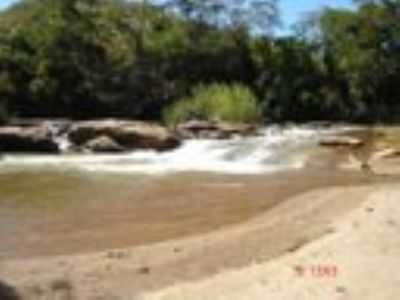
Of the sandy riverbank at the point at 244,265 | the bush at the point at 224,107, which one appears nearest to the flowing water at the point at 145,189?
the sandy riverbank at the point at 244,265

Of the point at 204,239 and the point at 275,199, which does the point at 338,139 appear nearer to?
the point at 275,199

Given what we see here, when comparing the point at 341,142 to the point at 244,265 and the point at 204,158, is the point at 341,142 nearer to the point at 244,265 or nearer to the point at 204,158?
the point at 204,158

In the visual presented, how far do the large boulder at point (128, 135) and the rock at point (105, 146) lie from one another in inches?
7.4

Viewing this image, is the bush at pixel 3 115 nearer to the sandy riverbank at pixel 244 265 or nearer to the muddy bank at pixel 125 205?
the muddy bank at pixel 125 205

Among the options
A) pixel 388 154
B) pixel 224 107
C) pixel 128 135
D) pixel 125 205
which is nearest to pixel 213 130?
pixel 128 135

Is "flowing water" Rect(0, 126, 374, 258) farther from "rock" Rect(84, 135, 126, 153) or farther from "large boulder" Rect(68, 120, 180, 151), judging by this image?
"rock" Rect(84, 135, 126, 153)

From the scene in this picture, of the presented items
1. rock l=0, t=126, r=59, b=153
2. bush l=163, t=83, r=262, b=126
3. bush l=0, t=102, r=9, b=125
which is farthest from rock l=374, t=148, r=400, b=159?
bush l=0, t=102, r=9, b=125

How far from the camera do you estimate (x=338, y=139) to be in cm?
2888

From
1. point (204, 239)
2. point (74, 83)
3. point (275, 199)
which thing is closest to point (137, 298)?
point (204, 239)

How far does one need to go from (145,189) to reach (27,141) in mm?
14772

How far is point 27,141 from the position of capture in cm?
3516

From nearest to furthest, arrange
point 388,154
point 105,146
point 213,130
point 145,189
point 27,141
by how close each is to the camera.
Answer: point 145,189 < point 388,154 < point 105,146 < point 213,130 < point 27,141

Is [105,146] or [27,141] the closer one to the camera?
[105,146]
